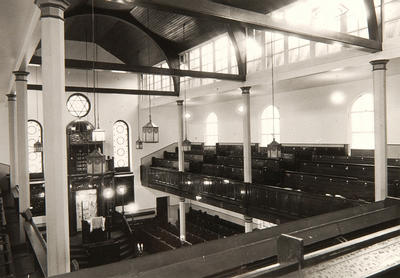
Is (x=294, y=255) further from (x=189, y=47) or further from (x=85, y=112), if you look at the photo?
(x=85, y=112)

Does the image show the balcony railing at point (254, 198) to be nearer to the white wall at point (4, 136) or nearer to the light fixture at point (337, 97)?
the light fixture at point (337, 97)

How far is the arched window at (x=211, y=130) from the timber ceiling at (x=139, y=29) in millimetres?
5227

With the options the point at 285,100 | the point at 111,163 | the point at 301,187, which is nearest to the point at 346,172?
the point at 301,187

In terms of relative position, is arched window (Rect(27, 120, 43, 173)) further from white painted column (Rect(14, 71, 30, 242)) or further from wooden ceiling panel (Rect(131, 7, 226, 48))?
white painted column (Rect(14, 71, 30, 242))

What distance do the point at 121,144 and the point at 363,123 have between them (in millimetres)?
14134

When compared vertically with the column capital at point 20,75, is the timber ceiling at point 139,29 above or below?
above

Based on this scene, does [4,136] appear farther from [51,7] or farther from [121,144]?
[51,7]

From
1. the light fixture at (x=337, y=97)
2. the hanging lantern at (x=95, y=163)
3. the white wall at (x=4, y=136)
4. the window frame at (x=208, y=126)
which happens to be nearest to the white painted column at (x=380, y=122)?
the light fixture at (x=337, y=97)

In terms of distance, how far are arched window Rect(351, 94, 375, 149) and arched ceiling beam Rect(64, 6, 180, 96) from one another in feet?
27.8

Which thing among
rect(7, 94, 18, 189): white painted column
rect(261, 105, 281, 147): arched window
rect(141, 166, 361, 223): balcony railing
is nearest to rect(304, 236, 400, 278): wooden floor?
rect(141, 166, 361, 223): balcony railing

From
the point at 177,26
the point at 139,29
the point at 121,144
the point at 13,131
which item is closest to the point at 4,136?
the point at 13,131

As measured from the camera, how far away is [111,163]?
18406 mm

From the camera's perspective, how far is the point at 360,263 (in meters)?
2.81

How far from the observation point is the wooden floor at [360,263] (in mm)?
2621
